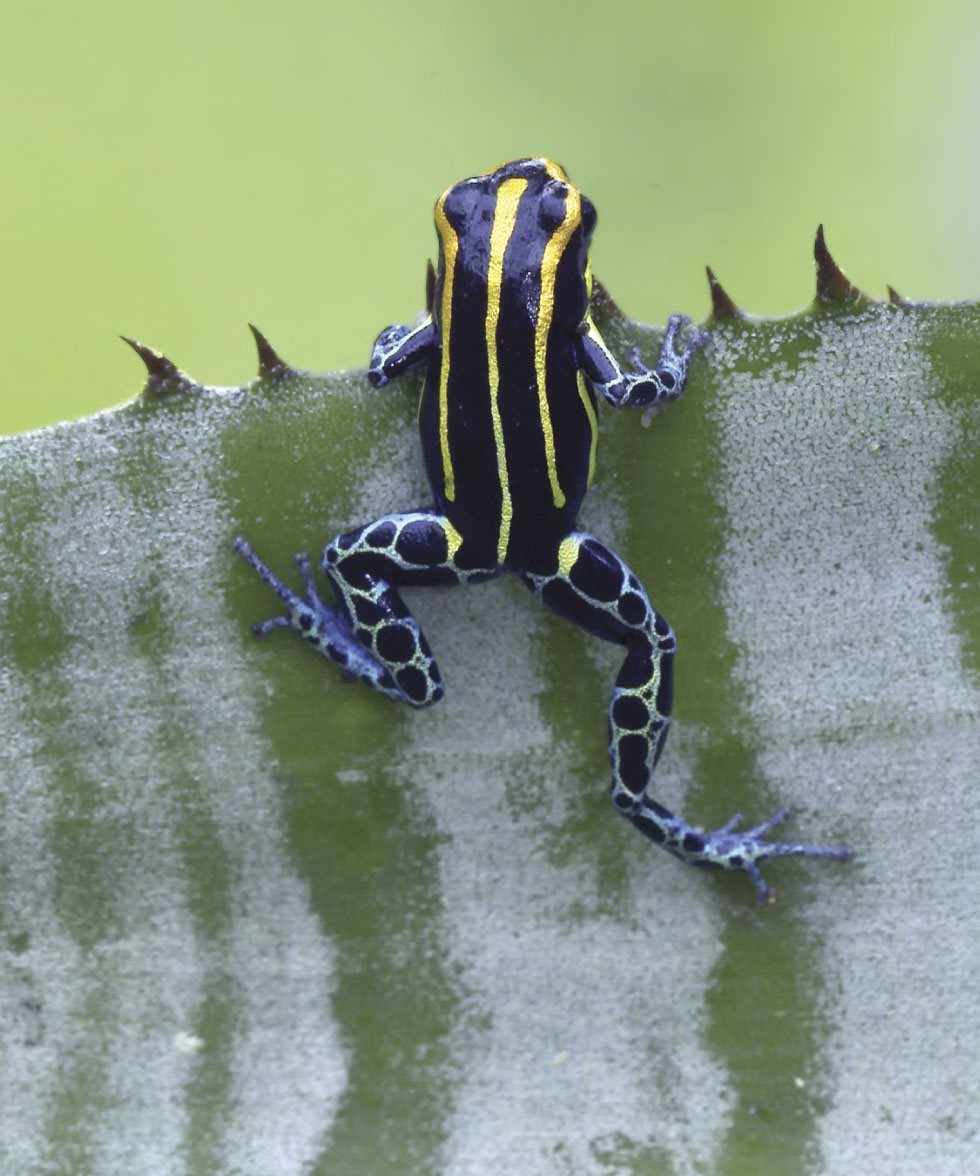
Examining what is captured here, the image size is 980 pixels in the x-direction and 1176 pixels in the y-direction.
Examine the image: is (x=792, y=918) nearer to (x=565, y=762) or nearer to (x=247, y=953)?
(x=565, y=762)

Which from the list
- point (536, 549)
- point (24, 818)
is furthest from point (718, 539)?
point (24, 818)

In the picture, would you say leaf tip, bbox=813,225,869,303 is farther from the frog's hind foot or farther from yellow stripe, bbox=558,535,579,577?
the frog's hind foot

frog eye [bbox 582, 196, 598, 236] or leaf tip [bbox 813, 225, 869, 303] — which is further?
frog eye [bbox 582, 196, 598, 236]

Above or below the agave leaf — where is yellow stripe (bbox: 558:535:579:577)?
above

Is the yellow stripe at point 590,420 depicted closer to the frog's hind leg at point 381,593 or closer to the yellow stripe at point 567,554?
the yellow stripe at point 567,554

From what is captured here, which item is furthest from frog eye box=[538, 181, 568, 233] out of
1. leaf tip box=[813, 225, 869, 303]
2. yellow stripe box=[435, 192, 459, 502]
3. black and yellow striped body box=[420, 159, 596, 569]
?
leaf tip box=[813, 225, 869, 303]

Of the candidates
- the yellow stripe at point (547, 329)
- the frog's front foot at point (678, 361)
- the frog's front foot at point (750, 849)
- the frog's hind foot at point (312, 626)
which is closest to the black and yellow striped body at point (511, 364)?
the yellow stripe at point (547, 329)

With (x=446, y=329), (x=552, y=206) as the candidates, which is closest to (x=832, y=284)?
(x=552, y=206)

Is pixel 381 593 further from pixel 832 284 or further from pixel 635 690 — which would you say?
pixel 832 284
